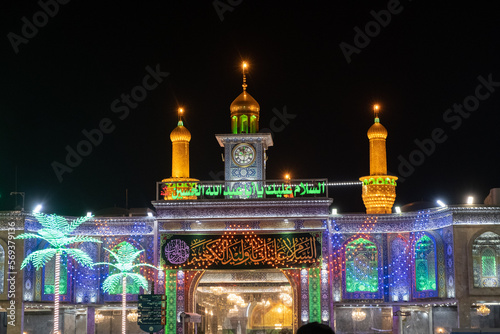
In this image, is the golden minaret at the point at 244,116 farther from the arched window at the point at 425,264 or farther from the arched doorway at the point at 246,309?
the arched window at the point at 425,264

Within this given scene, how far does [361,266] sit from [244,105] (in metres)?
7.77

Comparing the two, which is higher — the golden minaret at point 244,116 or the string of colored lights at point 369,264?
the golden minaret at point 244,116

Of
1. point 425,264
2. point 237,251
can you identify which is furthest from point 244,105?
point 425,264

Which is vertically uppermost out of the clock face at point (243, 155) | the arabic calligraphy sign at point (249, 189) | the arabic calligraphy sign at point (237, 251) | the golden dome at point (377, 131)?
the golden dome at point (377, 131)

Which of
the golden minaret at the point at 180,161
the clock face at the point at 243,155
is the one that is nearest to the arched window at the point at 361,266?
the clock face at the point at 243,155

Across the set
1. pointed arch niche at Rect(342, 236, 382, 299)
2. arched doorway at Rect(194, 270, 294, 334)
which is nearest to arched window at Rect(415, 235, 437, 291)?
pointed arch niche at Rect(342, 236, 382, 299)

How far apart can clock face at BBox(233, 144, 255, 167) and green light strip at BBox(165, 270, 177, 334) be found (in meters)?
5.04

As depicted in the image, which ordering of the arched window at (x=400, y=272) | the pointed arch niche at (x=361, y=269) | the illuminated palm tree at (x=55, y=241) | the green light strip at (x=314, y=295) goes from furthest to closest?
the pointed arch niche at (x=361, y=269)
the arched window at (x=400, y=272)
the green light strip at (x=314, y=295)
the illuminated palm tree at (x=55, y=241)

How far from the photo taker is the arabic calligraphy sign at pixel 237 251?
1070 inches

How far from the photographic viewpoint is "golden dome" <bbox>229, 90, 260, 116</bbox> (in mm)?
30406

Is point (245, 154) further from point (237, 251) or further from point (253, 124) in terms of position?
point (237, 251)

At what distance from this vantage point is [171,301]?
27234 millimetres

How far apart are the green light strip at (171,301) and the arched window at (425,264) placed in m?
8.87

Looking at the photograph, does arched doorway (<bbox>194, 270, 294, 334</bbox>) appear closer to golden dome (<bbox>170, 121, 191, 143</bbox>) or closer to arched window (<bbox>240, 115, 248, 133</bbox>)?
golden dome (<bbox>170, 121, 191, 143</bbox>)
